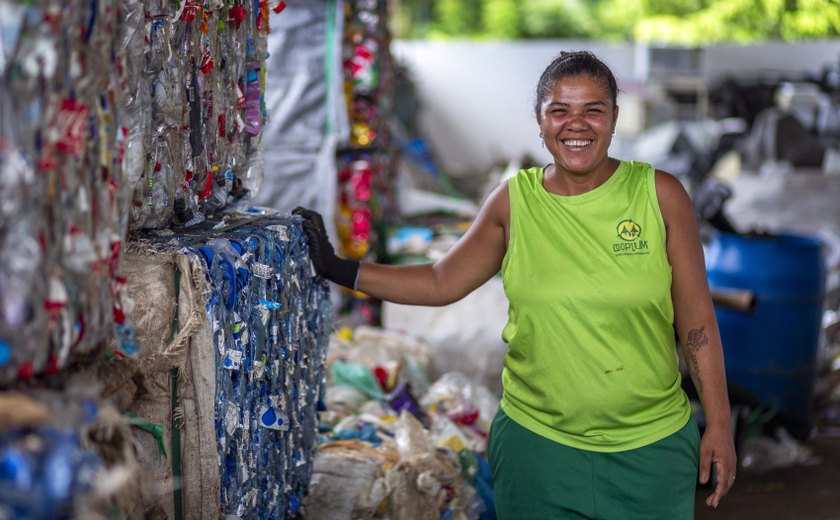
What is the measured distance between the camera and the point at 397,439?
3.77m

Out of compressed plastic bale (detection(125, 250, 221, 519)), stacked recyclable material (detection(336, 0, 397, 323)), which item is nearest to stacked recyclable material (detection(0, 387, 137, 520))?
compressed plastic bale (detection(125, 250, 221, 519))

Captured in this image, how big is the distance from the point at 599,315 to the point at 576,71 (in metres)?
0.64

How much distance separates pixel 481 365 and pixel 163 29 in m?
3.18

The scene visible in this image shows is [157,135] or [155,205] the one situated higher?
[157,135]

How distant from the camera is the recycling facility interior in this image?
1473mm

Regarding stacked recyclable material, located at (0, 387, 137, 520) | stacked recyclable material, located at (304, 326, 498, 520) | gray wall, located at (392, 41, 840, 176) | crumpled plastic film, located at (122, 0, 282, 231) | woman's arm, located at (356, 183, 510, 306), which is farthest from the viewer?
gray wall, located at (392, 41, 840, 176)

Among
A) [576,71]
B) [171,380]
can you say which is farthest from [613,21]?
[171,380]

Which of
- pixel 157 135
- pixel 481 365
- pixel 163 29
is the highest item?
pixel 163 29

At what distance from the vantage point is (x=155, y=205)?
92.9 inches

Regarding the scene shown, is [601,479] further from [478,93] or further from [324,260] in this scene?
[478,93]

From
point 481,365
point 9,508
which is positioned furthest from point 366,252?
point 9,508

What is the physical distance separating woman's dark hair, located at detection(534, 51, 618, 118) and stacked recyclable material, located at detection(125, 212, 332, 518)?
82cm

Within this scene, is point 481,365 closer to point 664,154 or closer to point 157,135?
point 157,135

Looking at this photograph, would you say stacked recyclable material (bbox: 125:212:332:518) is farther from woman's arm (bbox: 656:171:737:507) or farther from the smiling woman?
woman's arm (bbox: 656:171:737:507)
